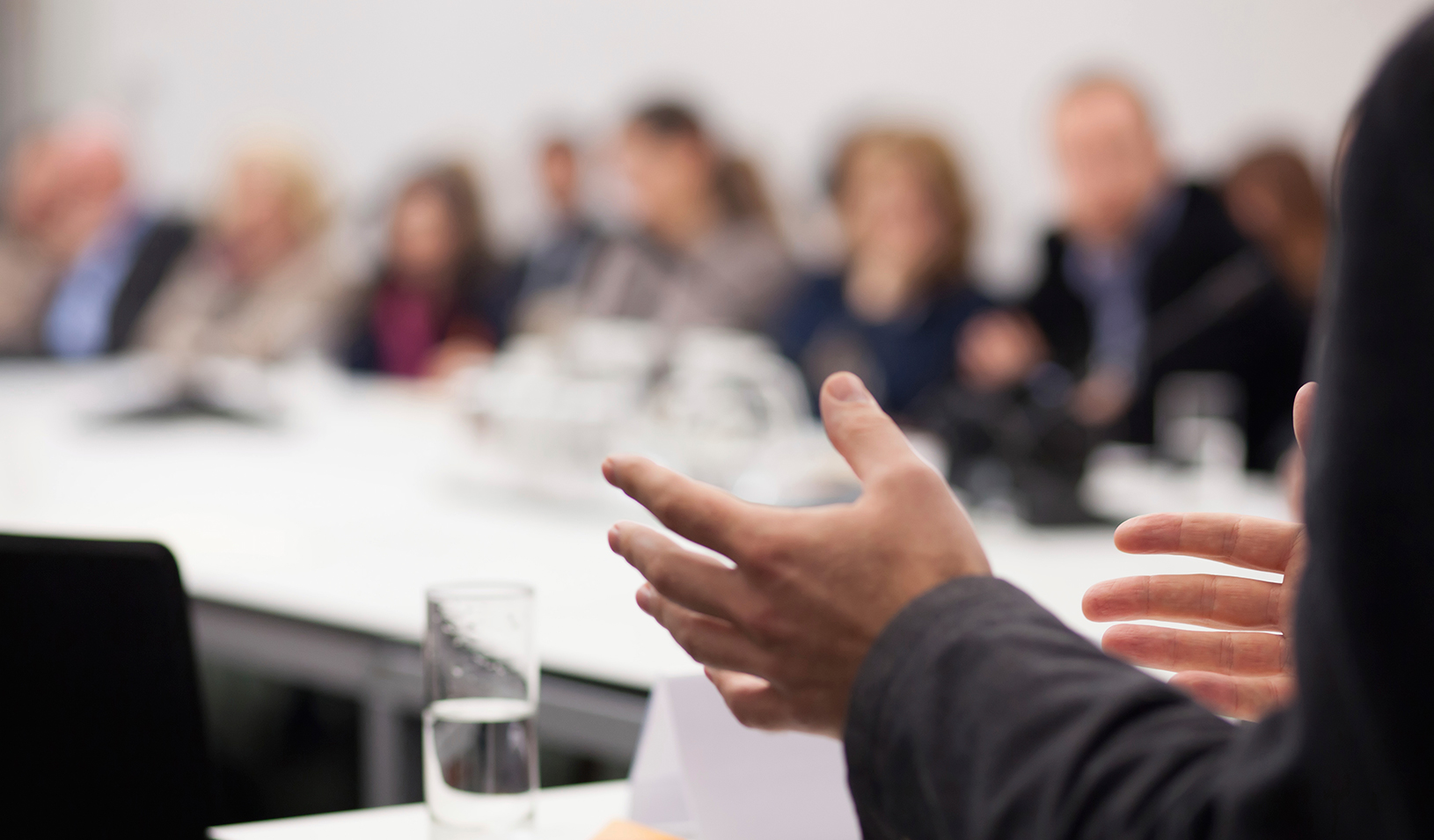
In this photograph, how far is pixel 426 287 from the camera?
144 inches

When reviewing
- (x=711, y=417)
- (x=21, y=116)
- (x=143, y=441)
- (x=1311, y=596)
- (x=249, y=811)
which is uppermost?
(x=21, y=116)

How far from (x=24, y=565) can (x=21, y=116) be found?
681 centimetres

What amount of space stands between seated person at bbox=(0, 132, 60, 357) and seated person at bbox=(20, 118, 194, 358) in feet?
0.07

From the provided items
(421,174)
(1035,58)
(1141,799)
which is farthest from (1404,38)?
(1035,58)

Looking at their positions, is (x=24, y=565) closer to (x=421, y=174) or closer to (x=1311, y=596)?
(x=1311, y=596)

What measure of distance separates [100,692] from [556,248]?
3.67 metres

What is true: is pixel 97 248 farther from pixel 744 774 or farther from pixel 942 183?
pixel 744 774

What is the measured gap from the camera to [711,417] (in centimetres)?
160

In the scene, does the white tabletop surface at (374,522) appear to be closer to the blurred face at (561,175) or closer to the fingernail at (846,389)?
the fingernail at (846,389)

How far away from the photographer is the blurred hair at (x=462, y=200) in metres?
3.65

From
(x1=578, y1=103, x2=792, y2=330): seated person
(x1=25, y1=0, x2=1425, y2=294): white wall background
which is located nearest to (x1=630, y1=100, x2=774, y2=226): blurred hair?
(x1=578, y1=103, x2=792, y2=330): seated person

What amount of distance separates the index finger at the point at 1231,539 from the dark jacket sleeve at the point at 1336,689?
19 centimetres

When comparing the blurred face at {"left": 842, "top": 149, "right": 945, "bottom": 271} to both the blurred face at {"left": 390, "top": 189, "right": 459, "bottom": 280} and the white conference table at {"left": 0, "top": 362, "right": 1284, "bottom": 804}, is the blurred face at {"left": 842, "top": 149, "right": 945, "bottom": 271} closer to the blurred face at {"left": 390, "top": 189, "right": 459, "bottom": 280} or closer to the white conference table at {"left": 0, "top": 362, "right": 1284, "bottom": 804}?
the white conference table at {"left": 0, "top": 362, "right": 1284, "bottom": 804}

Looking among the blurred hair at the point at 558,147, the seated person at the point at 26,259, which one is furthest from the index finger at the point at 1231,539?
the blurred hair at the point at 558,147
